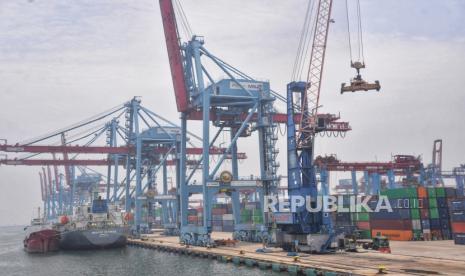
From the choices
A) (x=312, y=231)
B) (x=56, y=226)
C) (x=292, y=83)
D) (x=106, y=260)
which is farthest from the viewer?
(x=56, y=226)

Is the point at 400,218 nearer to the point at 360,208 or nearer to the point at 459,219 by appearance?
the point at 360,208

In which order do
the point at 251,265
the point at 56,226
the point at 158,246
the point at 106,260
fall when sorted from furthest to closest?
the point at 56,226 → the point at 158,246 → the point at 106,260 → the point at 251,265

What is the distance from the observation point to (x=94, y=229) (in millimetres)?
68188

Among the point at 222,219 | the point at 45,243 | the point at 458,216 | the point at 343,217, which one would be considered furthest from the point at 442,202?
the point at 45,243

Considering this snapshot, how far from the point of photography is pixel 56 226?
3071 inches

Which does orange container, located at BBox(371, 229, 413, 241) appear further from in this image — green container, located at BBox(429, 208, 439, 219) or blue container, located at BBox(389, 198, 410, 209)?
green container, located at BBox(429, 208, 439, 219)

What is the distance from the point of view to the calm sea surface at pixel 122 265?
136ft

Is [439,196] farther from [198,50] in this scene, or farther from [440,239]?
[198,50]

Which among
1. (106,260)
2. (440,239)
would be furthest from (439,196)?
(106,260)

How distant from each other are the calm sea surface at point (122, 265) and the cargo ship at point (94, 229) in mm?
2710

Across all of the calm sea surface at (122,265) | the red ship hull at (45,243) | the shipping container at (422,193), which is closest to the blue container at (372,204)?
the shipping container at (422,193)

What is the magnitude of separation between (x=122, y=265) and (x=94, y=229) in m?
21.1

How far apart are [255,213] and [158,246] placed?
22.3m

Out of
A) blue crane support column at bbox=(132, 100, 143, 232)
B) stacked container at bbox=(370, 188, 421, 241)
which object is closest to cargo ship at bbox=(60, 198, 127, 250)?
blue crane support column at bbox=(132, 100, 143, 232)
